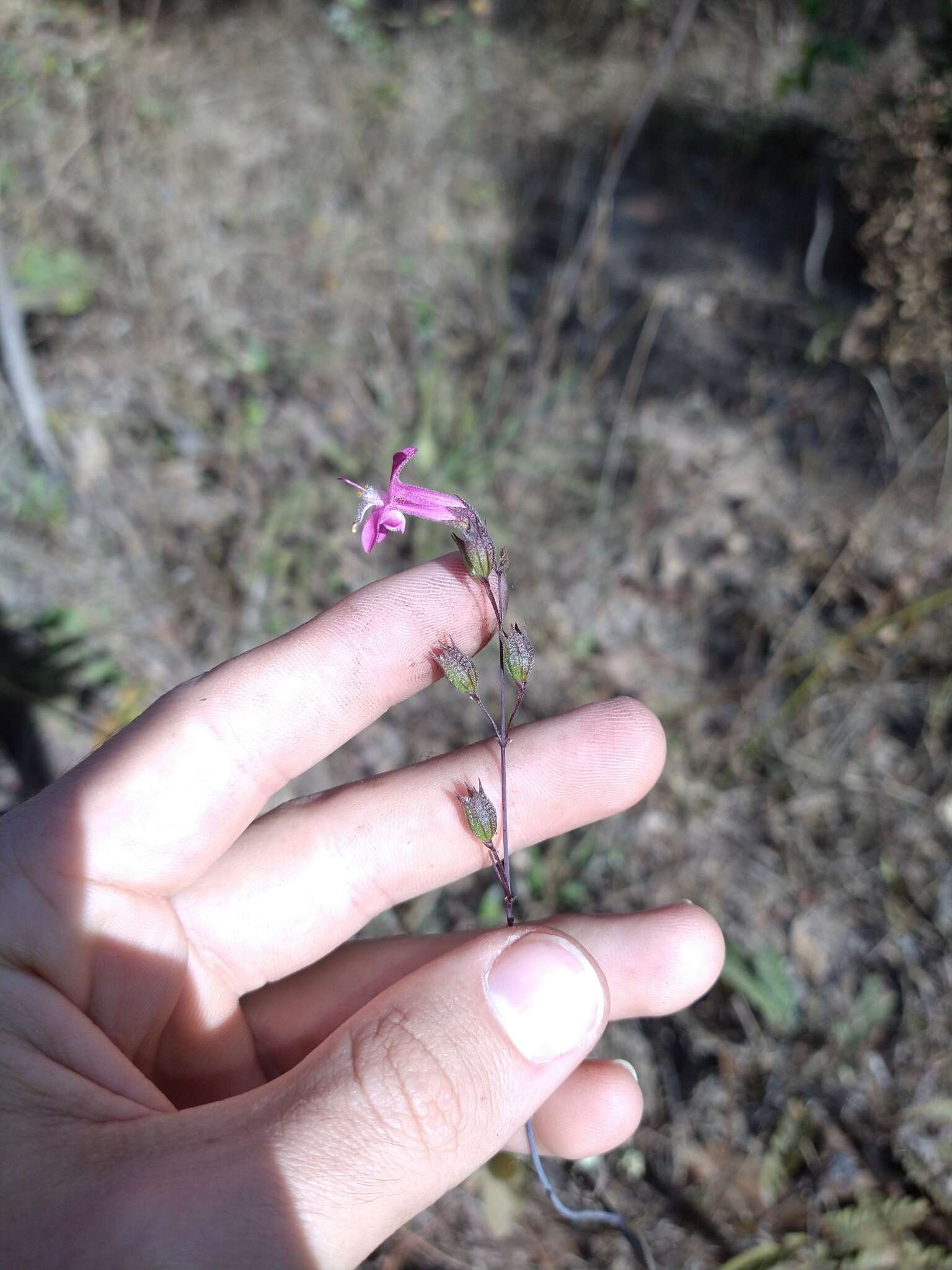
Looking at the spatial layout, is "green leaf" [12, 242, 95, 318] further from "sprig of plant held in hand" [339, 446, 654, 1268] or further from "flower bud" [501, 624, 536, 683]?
"flower bud" [501, 624, 536, 683]

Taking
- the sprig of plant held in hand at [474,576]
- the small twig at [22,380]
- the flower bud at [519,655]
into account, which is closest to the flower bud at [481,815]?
the sprig of plant held in hand at [474,576]

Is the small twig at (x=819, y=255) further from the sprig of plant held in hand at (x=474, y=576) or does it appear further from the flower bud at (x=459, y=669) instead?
the flower bud at (x=459, y=669)

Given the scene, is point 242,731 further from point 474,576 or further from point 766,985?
point 766,985

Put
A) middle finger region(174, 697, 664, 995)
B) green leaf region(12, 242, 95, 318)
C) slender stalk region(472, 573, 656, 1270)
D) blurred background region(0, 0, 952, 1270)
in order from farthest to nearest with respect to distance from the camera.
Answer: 1. green leaf region(12, 242, 95, 318)
2. blurred background region(0, 0, 952, 1270)
3. middle finger region(174, 697, 664, 995)
4. slender stalk region(472, 573, 656, 1270)

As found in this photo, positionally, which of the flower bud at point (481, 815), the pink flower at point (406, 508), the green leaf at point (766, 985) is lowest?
the green leaf at point (766, 985)

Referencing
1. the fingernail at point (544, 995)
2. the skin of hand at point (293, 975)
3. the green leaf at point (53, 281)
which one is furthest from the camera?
the green leaf at point (53, 281)

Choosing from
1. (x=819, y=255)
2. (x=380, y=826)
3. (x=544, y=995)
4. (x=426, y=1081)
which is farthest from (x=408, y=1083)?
(x=819, y=255)

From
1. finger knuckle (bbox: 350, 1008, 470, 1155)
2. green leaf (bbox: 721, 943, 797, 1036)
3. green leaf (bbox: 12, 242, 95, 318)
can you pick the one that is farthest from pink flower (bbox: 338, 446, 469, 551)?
green leaf (bbox: 12, 242, 95, 318)
